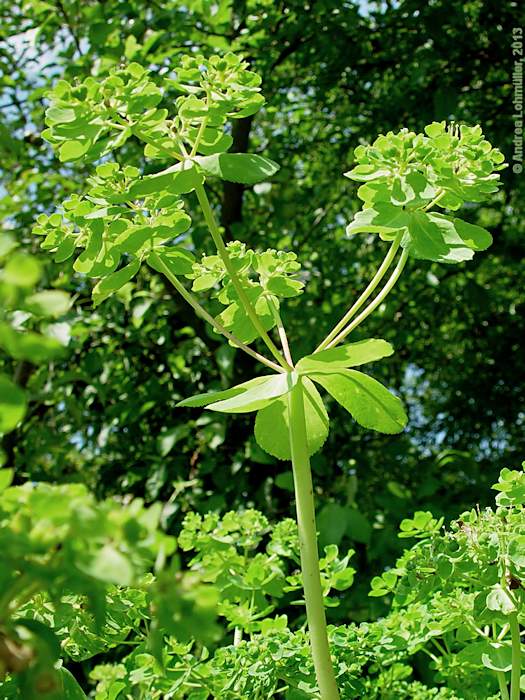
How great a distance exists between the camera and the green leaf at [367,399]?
2.41 ft

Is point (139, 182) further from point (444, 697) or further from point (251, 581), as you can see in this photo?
point (444, 697)

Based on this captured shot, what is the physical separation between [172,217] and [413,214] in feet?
0.71

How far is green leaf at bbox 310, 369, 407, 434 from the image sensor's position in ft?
2.41

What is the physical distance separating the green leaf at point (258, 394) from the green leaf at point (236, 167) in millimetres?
168

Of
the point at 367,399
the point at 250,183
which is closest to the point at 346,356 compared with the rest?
the point at 367,399

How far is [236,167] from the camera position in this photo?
713mm

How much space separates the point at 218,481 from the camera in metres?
2.11

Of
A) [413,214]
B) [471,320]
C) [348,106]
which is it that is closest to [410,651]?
[413,214]

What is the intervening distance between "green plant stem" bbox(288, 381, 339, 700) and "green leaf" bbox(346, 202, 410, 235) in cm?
14

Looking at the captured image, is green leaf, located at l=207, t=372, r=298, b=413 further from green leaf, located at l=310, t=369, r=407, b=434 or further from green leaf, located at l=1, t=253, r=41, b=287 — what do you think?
green leaf, located at l=1, t=253, r=41, b=287

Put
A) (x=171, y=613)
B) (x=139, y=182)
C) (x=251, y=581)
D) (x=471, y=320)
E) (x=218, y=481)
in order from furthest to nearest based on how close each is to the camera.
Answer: (x=471, y=320)
(x=218, y=481)
(x=251, y=581)
(x=139, y=182)
(x=171, y=613)

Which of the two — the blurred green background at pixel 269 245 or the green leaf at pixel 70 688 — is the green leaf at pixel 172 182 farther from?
the blurred green background at pixel 269 245

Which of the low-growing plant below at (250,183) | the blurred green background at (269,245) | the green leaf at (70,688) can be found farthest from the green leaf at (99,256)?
the blurred green background at (269,245)

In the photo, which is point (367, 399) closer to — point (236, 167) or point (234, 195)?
point (236, 167)
